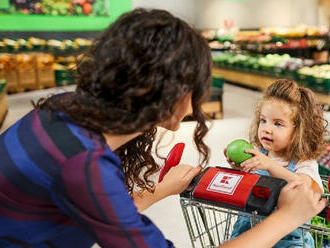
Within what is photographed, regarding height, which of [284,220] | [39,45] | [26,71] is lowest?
[26,71]

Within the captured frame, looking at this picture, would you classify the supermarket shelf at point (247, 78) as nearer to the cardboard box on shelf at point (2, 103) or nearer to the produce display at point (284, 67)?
the produce display at point (284, 67)

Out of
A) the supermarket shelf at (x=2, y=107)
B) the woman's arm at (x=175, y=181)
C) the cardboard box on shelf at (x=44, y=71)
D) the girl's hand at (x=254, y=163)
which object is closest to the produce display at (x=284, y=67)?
the cardboard box on shelf at (x=44, y=71)

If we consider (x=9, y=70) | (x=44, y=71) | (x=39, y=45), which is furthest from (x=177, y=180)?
(x=39, y=45)

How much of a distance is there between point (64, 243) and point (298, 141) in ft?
3.49

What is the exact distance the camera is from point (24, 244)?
108 centimetres

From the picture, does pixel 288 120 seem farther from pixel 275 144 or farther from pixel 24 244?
pixel 24 244

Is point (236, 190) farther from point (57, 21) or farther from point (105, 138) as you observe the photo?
point (57, 21)

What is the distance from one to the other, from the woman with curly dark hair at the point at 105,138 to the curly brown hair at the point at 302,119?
75 centimetres

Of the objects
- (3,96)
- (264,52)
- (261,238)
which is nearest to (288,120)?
(261,238)

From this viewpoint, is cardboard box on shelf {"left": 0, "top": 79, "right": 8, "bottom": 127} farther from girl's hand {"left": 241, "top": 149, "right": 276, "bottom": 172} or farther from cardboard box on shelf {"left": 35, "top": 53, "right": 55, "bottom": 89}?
girl's hand {"left": 241, "top": 149, "right": 276, "bottom": 172}

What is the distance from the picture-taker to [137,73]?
947 millimetres

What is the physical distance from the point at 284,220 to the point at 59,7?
1004cm

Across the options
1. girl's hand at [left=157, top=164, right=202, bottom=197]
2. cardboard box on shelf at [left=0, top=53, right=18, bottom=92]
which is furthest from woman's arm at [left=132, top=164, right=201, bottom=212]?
cardboard box on shelf at [left=0, top=53, right=18, bottom=92]

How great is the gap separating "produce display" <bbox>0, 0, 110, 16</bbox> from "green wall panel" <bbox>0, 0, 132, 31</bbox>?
97 millimetres
